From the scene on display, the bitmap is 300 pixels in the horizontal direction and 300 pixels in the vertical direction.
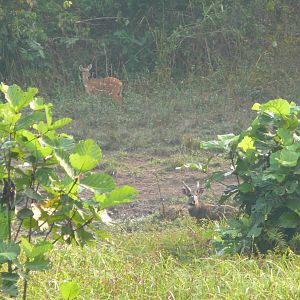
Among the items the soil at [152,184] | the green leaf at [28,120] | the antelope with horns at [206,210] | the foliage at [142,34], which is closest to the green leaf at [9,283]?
the green leaf at [28,120]

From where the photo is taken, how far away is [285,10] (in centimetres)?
1506

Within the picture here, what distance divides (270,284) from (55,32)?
10.9 meters

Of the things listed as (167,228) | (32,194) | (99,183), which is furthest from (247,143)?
(32,194)

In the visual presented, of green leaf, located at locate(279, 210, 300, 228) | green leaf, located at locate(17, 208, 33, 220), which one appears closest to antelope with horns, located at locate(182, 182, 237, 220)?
green leaf, located at locate(279, 210, 300, 228)

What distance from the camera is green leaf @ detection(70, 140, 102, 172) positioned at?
4.52 meters

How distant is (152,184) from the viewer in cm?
1038

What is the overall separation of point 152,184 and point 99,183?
18.9 ft

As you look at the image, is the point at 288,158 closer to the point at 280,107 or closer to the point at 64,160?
the point at 280,107

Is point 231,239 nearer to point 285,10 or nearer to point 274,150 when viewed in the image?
point 274,150

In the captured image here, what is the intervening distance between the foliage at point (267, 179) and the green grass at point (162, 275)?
330 mm

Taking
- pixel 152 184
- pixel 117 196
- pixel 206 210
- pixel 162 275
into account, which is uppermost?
pixel 117 196

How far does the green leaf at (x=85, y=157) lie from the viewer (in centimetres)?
452

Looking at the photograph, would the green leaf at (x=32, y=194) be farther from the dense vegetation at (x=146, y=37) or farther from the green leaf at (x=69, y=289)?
the dense vegetation at (x=146, y=37)

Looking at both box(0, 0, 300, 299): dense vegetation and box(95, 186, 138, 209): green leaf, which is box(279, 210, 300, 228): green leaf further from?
box(95, 186, 138, 209): green leaf
